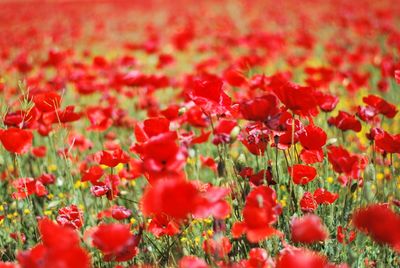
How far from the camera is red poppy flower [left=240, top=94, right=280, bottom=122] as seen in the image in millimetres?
1638

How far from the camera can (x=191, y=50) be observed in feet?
29.2

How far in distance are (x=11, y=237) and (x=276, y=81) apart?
1.62 m

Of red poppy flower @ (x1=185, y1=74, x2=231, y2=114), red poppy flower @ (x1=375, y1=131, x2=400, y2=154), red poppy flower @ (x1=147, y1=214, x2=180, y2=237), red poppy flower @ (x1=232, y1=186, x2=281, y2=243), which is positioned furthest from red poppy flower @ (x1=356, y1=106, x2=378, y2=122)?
red poppy flower @ (x1=147, y1=214, x2=180, y2=237)

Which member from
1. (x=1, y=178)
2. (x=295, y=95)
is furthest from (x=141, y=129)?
(x=1, y=178)

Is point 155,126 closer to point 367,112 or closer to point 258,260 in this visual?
point 258,260

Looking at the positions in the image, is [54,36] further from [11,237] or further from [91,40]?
[11,237]

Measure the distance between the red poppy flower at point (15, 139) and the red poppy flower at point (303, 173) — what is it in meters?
1.14

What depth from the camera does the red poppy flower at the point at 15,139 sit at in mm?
1917

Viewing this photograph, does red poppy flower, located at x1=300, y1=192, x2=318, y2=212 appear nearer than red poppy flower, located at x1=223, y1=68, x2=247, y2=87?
Yes

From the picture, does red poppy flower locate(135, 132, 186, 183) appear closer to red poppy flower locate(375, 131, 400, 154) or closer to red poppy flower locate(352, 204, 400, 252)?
red poppy flower locate(352, 204, 400, 252)

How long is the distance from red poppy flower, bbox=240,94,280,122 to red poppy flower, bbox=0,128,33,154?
0.96 m

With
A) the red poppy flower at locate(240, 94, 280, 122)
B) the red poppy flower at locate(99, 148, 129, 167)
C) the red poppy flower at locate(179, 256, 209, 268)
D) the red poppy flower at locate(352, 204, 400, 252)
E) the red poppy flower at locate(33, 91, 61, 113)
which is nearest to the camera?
the red poppy flower at locate(352, 204, 400, 252)

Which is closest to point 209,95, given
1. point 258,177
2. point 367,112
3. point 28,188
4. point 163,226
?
point 258,177

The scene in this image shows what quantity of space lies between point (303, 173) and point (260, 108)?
408 millimetres
